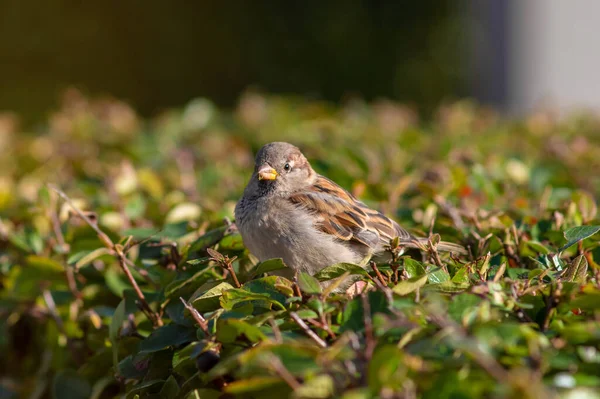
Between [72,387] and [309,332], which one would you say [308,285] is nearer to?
[309,332]

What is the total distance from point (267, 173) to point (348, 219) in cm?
39

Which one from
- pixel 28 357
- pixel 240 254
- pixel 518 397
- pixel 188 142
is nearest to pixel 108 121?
pixel 188 142

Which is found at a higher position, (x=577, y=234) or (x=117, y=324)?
(x=577, y=234)

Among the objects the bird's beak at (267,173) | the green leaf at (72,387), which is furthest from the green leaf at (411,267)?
the green leaf at (72,387)

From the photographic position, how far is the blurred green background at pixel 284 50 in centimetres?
1151

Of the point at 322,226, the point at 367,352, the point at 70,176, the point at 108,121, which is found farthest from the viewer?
the point at 108,121

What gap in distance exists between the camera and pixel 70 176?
4.09 metres

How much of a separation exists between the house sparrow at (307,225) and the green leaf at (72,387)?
2.27ft

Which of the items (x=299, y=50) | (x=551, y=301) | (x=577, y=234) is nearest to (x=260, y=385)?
(x=551, y=301)

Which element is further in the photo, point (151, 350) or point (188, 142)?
point (188, 142)

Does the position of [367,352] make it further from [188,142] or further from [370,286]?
[188,142]

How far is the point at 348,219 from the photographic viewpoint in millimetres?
2742

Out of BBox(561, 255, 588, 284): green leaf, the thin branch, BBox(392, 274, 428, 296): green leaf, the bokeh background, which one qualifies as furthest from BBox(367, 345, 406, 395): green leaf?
the bokeh background

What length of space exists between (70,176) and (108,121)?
119cm
